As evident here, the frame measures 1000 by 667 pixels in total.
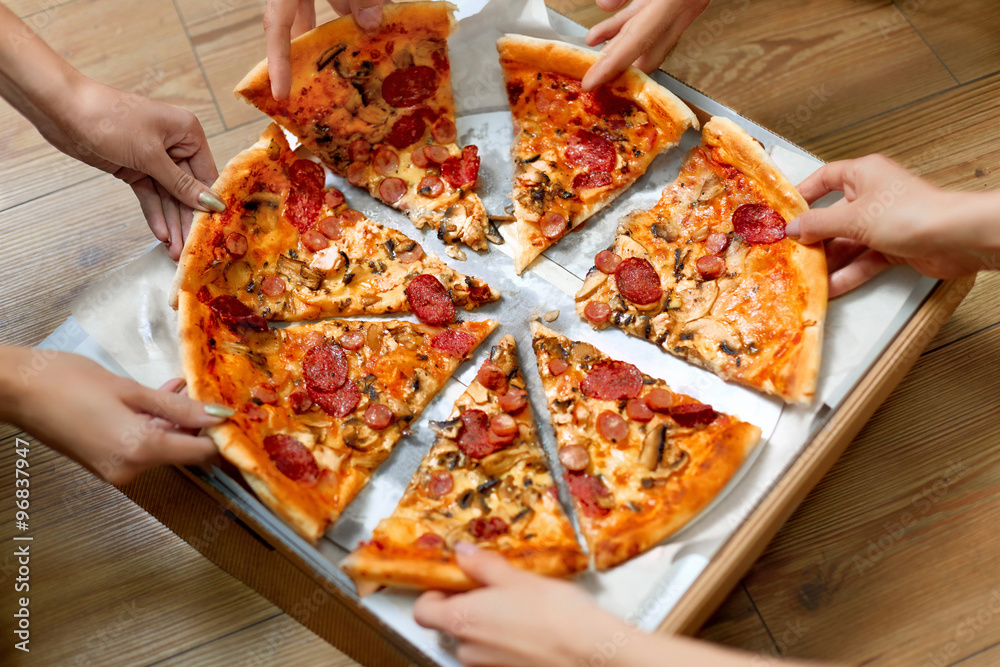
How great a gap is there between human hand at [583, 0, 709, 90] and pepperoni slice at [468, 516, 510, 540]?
2.23 metres

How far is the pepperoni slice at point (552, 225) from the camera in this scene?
391cm

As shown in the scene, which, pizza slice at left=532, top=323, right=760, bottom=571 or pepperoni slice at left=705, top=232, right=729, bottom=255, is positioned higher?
pepperoni slice at left=705, top=232, right=729, bottom=255

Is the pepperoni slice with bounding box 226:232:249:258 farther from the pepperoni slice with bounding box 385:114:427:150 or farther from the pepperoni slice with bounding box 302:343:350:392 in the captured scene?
the pepperoni slice with bounding box 385:114:427:150

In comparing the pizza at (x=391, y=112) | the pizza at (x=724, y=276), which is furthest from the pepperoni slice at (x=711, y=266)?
the pizza at (x=391, y=112)

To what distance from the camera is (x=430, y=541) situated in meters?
3.14

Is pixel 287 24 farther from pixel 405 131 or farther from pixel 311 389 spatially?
pixel 311 389

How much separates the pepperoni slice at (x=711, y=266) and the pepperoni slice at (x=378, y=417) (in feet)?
5.55

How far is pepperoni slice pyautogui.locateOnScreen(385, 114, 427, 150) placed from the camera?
4.08 metres

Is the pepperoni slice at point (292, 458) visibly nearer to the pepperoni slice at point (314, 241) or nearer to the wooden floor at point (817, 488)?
the wooden floor at point (817, 488)

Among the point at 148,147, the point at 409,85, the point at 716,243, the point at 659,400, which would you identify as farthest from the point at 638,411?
the point at 148,147

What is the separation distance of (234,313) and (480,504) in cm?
153

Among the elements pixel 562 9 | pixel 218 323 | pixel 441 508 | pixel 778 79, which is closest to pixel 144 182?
pixel 218 323

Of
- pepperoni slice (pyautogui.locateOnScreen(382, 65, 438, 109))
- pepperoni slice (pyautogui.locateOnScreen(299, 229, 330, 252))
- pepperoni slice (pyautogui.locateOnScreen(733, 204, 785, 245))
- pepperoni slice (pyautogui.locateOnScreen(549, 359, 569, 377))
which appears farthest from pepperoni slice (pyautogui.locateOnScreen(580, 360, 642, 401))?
pepperoni slice (pyautogui.locateOnScreen(382, 65, 438, 109))

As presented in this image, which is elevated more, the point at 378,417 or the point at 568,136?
the point at 568,136
